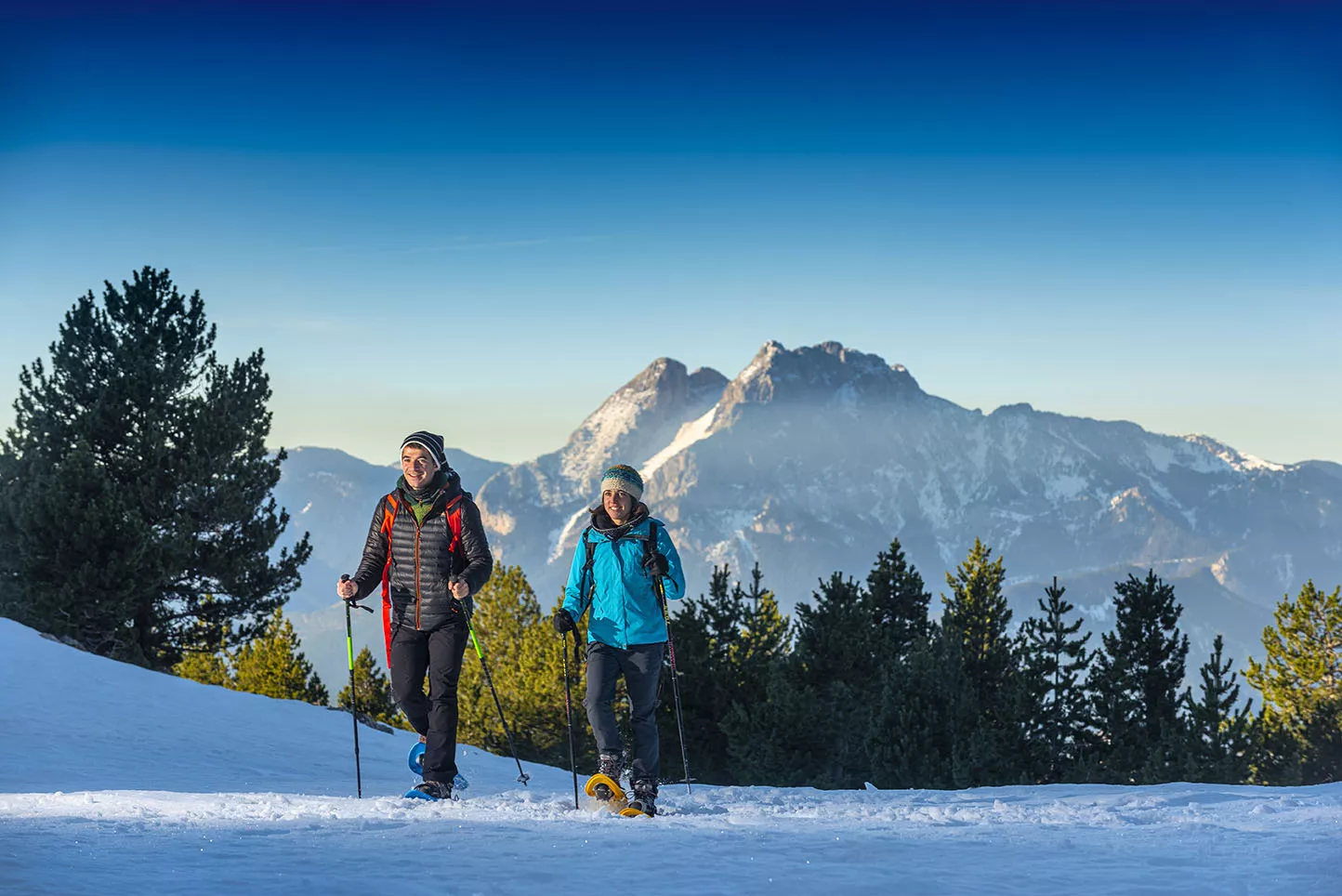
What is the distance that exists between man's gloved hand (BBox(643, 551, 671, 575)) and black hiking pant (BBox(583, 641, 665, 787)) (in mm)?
573

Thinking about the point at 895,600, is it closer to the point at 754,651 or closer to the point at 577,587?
the point at 754,651

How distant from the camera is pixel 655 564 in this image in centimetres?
801

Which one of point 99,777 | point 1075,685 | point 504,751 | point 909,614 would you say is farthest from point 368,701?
point 99,777

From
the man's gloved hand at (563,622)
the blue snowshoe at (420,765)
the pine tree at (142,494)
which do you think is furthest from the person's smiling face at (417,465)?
the pine tree at (142,494)

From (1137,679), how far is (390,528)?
3325 centimetres

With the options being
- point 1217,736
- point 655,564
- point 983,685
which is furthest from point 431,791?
point 983,685

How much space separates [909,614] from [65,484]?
2566 cm

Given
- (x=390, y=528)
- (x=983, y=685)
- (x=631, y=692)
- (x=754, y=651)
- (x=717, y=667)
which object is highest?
(x=390, y=528)

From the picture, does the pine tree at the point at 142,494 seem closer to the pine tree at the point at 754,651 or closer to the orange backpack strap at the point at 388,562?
the pine tree at the point at 754,651

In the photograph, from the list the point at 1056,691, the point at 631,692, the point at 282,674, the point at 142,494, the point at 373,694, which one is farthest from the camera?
the point at 282,674

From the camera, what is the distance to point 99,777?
9773 millimetres

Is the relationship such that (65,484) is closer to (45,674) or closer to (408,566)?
(45,674)

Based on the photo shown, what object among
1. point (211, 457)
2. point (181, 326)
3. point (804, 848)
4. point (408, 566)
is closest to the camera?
point (804, 848)

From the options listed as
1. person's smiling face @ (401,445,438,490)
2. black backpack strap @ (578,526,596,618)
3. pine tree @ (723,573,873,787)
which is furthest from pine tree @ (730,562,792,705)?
person's smiling face @ (401,445,438,490)
